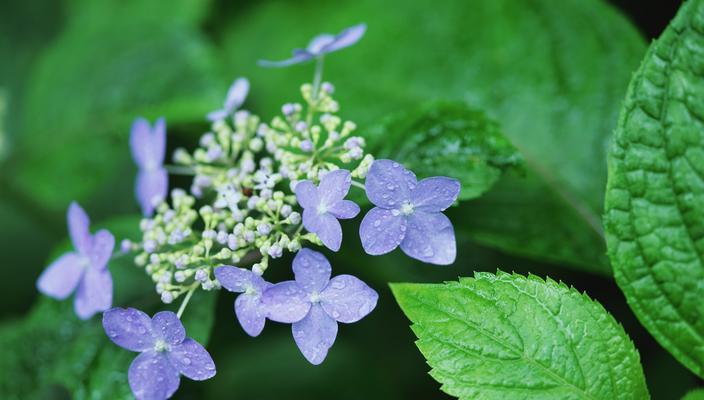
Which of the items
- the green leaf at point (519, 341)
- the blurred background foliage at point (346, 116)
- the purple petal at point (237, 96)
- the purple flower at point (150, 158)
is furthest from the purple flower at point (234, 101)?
the green leaf at point (519, 341)

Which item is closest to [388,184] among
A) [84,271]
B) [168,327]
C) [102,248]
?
[168,327]

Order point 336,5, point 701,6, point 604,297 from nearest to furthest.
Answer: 1. point 701,6
2. point 604,297
3. point 336,5

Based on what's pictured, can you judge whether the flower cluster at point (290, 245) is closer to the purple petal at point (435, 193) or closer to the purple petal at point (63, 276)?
the purple petal at point (435, 193)

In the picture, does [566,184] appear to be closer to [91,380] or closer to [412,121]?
[412,121]

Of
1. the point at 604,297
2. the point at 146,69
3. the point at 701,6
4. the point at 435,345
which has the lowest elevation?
the point at 604,297

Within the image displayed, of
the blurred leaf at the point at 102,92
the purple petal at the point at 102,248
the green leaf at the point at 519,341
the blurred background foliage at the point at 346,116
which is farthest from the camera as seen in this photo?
the blurred leaf at the point at 102,92

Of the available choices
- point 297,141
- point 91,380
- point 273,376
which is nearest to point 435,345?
point 297,141
